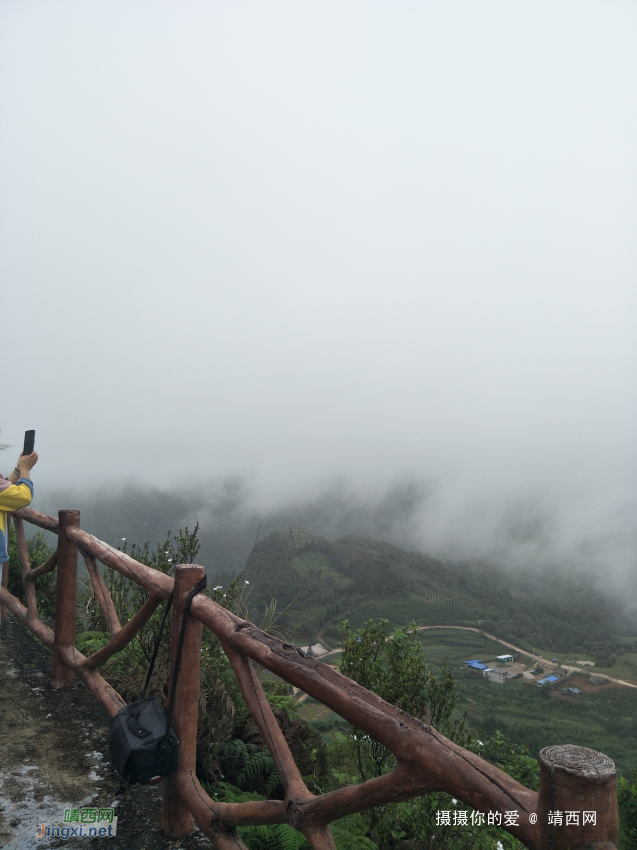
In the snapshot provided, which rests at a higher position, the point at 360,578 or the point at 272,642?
the point at 272,642

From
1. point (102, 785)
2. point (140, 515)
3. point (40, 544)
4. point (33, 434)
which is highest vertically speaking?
point (33, 434)

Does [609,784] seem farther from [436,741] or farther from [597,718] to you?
[597,718]

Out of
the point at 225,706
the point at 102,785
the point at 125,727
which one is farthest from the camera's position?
the point at 225,706

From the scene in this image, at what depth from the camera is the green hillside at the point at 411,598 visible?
365ft

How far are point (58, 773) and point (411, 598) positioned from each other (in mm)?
133159

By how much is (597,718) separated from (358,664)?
88.3m

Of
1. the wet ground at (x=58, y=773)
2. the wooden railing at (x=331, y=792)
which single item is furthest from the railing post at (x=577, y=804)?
the wet ground at (x=58, y=773)

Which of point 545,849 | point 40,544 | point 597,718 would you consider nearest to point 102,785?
point 545,849

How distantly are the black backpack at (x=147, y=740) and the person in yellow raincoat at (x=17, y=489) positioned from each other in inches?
72.8

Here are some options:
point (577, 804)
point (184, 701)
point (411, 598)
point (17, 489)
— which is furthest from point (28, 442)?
point (411, 598)

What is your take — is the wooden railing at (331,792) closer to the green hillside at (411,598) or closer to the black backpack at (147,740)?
the black backpack at (147,740)

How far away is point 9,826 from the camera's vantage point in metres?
2.88

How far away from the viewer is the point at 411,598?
128375mm

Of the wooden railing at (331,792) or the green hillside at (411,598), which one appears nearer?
the wooden railing at (331,792)
